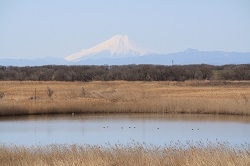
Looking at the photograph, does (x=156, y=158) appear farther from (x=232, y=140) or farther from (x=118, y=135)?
(x=118, y=135)

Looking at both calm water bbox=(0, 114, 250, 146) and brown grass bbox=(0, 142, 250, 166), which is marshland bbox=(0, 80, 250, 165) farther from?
calm water bbox=(0, 114, 250, 146)

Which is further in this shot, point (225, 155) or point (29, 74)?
point (29, 74)

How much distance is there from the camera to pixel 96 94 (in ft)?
133

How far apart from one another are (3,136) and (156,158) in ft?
38.0

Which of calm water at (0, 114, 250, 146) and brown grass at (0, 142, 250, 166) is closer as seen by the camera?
brown grass at (0, 142, 250, 166)

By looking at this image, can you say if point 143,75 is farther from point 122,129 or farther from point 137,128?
point 122,129

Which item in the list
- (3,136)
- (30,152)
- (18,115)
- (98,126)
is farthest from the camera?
(18,115)

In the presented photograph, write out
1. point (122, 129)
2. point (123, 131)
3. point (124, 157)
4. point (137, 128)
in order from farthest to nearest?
point (137, 128)
point (122, 129)
point (123, 131)
point (124, 157)

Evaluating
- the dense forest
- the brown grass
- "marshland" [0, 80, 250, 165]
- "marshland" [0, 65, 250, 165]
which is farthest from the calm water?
the dense forest

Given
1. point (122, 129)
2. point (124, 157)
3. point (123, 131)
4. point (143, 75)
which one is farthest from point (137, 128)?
point (143, 75)

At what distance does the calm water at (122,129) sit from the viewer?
20594 millimetres

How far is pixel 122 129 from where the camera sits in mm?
24484

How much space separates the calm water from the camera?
2059 centimetres

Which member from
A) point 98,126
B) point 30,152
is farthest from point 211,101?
point 30,152
